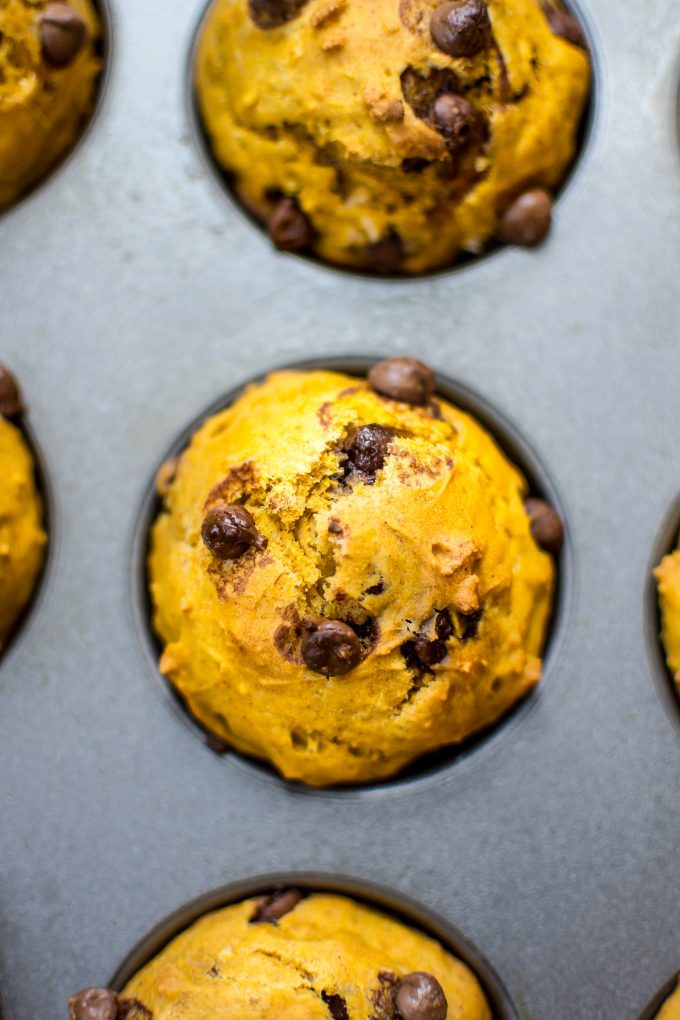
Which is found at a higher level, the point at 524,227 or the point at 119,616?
the point at 524,227

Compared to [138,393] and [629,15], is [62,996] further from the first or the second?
[629,15]

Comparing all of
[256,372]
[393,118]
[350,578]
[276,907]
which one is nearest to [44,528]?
[256,372]

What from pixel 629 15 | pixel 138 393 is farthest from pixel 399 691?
pixel 629 15

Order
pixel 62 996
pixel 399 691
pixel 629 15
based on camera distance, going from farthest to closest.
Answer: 1. pixel 629 15
2. pixel 62 996
3. pixel 399 691

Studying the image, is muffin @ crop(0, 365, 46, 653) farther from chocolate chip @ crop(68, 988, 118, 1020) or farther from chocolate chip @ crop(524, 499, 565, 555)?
chocolate chip @ crop(524, 499, 565, 555)

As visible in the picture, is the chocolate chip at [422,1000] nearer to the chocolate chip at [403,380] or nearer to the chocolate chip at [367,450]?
the chocolate chip at [367,450]

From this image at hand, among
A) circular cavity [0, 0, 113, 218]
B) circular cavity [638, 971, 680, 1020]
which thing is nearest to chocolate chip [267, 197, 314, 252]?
circular cavity [0, 0, 113, 218]

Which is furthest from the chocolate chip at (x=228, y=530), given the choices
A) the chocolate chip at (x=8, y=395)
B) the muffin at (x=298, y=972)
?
the muffin at (x=298, y=972)
